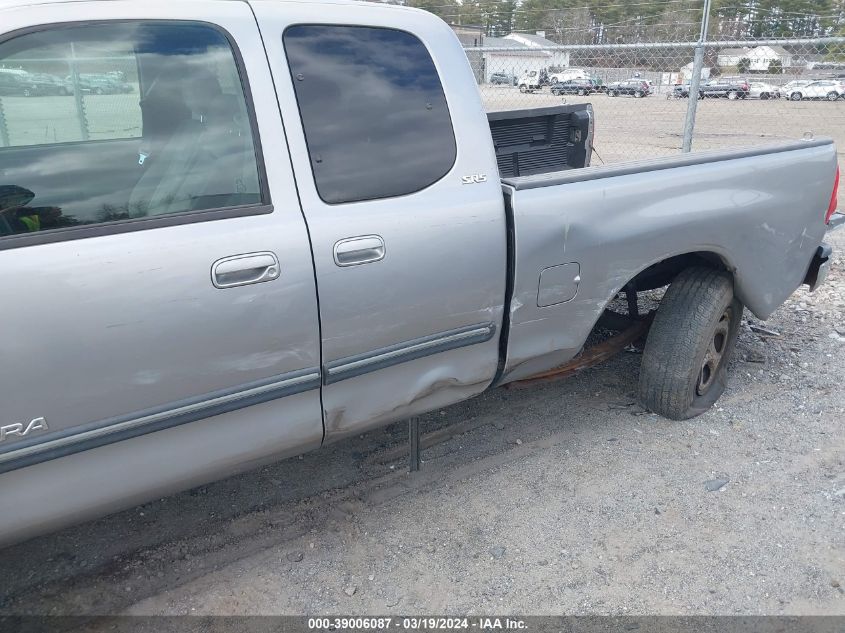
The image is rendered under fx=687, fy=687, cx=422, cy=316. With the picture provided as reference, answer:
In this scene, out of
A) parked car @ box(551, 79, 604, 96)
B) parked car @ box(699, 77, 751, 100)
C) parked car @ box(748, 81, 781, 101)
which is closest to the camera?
parked car @ box(551, 79, 604, 96)

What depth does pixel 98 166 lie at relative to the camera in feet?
6.55

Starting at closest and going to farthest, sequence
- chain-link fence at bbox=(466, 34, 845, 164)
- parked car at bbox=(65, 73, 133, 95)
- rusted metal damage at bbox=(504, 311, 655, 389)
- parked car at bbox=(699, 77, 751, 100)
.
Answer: parked car at bbox=(65, 73, 133, 95) < rusted metal damage at bbox=(504, 311, 655, 389) < chain-link fence at bbox=(466, 34, 845, 164) < parked car at bbox=(699, 77, 751, 100)

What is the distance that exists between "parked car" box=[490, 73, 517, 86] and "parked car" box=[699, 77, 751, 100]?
3.83 m

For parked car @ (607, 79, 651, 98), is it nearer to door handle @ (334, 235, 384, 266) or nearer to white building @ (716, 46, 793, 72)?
white building @ (716, 46, 793, 72)

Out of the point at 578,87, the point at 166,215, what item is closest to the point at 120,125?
the point at 166,215

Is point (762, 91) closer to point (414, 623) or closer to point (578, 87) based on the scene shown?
point (578, 87)

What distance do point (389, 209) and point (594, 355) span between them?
178 cm

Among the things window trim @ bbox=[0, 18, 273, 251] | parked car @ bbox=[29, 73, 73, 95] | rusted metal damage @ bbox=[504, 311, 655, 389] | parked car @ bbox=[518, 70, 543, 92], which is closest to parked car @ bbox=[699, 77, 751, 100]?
parked car @ bbox=[518, 70, 543, 92]

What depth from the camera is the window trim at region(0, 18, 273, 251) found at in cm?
184

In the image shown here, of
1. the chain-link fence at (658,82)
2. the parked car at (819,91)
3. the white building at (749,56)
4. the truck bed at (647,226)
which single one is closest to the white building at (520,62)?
the chain-link fence at (658,82)

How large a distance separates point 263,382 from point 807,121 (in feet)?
75.7

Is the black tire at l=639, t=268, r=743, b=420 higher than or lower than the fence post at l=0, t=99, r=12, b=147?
lower

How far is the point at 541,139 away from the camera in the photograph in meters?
4.43

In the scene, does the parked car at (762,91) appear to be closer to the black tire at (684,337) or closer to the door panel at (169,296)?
the black tire at (684,337)
